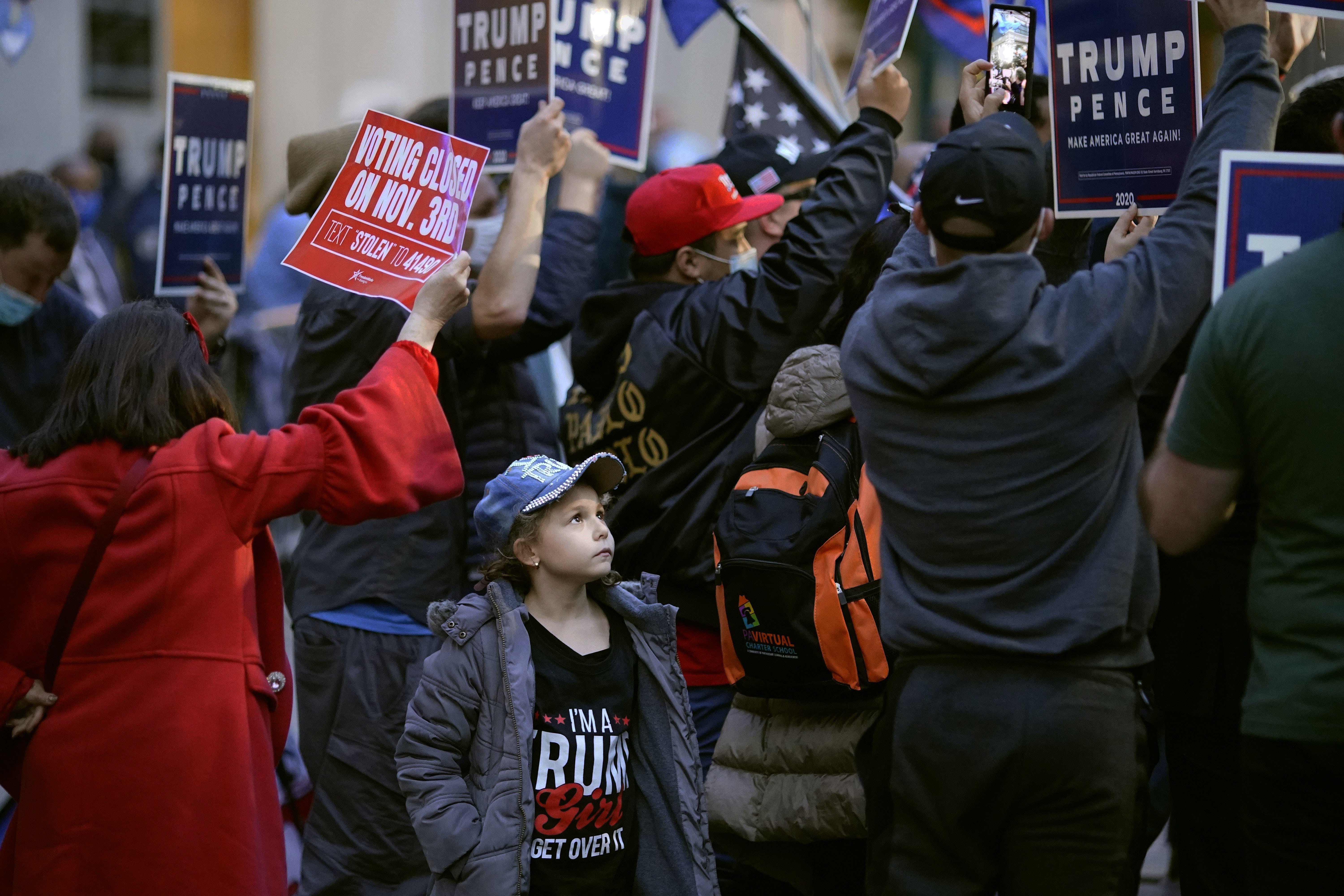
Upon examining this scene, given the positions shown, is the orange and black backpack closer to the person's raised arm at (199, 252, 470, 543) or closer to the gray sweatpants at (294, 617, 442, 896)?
the person's raised arm at (199, 252, 470, 543)

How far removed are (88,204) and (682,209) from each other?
10144 millimetres

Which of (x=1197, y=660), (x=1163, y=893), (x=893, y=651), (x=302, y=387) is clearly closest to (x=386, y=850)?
(x=302, y=387)

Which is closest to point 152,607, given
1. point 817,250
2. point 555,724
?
point 555,724

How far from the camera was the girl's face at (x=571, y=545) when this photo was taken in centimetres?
386

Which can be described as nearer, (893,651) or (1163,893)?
(893,651)

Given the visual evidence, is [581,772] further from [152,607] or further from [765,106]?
[765,106]

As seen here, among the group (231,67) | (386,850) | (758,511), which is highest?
(231,67)

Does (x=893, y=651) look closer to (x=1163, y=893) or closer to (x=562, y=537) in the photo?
(x=562, y=537)

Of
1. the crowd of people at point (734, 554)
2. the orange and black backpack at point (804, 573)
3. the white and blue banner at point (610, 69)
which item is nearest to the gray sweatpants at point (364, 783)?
the crowd of people at point (734, 554)

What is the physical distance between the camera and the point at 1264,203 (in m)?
2.82

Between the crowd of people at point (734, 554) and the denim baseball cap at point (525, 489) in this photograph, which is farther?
the denim baseball cap at point (525, 489)

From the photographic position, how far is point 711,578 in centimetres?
440

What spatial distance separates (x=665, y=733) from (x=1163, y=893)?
2500 millimetres

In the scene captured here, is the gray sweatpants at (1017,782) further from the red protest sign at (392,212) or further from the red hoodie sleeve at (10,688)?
the red hoodie sleeve at (10,688)
